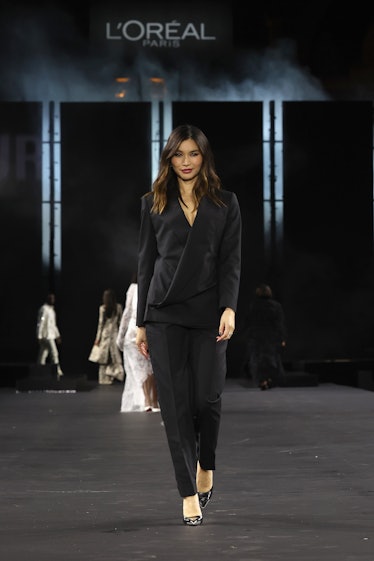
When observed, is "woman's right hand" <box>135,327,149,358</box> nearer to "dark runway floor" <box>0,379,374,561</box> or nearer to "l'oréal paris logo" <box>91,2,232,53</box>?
"dark runway floor" <box>0,379,374,561</box>

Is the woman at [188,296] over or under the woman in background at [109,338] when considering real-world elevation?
over

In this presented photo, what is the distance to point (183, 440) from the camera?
5.78 metres

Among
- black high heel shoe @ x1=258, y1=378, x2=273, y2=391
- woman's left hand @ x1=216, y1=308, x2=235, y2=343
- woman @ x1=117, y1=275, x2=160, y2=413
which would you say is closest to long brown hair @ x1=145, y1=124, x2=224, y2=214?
woman's left hand @ x1=216, y1=308, x2=235, y2=343

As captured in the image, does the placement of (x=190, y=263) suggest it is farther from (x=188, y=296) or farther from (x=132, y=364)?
(x=132, y=364)

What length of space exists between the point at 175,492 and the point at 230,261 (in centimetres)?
177

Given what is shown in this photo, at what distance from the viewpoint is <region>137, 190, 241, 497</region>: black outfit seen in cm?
579

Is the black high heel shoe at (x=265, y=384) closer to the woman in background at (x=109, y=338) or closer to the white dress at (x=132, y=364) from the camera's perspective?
the woman in background at (x=109, y=338)

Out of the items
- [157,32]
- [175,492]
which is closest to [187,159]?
[175,492]

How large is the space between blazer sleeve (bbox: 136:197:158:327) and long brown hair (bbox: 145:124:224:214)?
62mm

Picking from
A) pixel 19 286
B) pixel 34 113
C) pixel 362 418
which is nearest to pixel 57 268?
pixel 19 286

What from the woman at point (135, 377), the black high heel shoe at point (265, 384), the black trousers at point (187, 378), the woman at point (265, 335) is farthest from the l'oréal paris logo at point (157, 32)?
the black trousers at point (187, 378)

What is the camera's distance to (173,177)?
6.00 meters

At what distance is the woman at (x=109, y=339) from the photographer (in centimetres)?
2323

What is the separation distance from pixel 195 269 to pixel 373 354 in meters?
21.7
